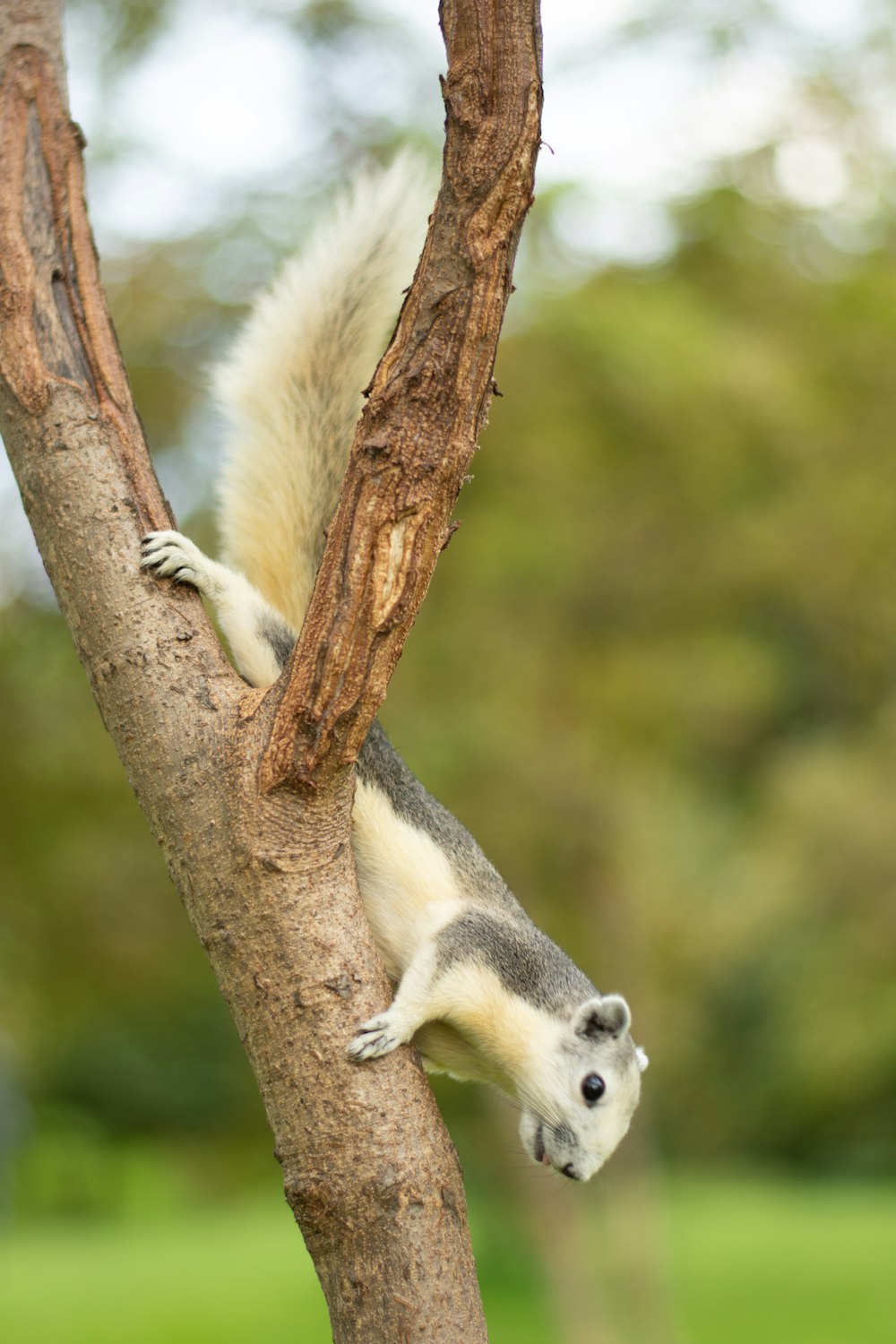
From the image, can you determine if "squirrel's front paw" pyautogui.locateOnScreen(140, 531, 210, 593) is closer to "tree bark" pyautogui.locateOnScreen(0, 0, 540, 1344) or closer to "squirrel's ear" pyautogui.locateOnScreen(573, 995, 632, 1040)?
"tree bark" pyautogui.locateOnScreen(0, 0, 540, 1344)

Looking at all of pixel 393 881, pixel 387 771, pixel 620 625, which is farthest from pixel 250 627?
pixel 620 625

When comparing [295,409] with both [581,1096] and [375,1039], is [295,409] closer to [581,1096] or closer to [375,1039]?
[375,1039]

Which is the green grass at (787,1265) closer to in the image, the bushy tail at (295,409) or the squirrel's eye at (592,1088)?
the squirrel's eye at (592,1088)

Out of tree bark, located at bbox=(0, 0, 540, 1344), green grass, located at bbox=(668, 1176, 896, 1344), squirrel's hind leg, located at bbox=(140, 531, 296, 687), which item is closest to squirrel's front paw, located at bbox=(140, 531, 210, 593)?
tree bark, located at bbox=(0, 0, 540, 1344)

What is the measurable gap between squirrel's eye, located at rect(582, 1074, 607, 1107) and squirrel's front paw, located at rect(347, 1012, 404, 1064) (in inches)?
28.2

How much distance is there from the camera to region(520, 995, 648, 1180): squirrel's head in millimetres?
2527

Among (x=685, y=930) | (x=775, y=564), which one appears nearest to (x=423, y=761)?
(x=775, y=564)

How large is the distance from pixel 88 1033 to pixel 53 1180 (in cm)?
330

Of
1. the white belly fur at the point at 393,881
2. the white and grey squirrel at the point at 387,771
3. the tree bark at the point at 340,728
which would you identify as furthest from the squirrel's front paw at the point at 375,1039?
the white belly fur at the point at 393,881

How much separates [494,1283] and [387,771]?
31.0 ft

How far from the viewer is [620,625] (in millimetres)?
7605

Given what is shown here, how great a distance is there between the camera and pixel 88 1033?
16094 millimetres

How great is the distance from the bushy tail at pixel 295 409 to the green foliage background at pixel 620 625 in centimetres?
280

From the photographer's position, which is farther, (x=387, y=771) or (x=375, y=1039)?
(x=387, y=771)
